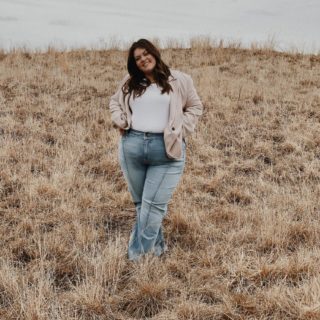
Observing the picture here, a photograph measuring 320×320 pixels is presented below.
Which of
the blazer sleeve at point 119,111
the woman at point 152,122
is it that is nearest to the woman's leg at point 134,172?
the woman at point 152,122

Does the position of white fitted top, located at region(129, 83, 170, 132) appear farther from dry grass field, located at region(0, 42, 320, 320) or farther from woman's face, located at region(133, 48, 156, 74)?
dry grass field, located at region(0, 42, 320, 320)

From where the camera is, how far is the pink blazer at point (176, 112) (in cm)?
374

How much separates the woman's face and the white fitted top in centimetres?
16

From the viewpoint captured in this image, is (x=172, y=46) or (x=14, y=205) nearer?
(x=14, y=205)

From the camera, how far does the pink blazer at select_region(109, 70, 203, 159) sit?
3738mm

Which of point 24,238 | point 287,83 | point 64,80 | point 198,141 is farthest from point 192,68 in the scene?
point 24,238

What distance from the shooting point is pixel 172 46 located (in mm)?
16703

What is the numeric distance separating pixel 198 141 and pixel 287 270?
4.32 metres

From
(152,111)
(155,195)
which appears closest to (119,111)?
(152,111)

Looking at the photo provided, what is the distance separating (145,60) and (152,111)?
1.32 ft

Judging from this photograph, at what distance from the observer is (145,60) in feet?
12.5

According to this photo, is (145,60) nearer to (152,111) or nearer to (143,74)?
(143,74)

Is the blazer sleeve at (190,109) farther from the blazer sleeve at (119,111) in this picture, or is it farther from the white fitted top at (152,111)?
the blazer sleeve at (119,111)

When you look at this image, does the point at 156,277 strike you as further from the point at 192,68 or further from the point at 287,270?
the point at 192,68
